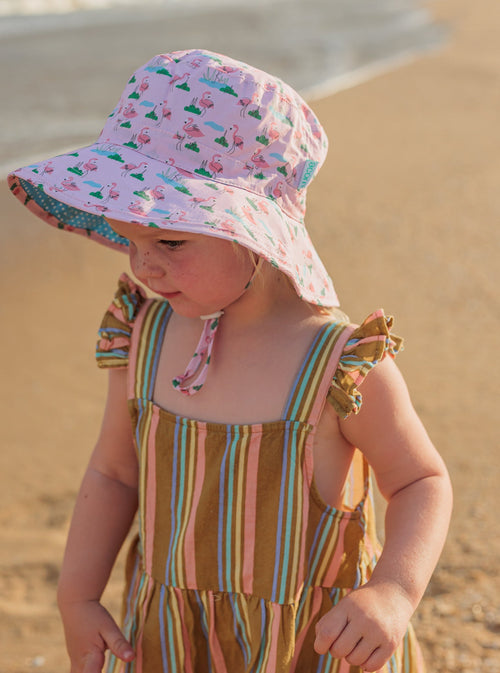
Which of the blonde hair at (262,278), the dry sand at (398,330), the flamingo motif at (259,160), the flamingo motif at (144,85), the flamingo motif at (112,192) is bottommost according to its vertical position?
the dry sand at (398,330)

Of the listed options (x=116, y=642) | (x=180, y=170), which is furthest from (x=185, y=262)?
(x=116, y=642)

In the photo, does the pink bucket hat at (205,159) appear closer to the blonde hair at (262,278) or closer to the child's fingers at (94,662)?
the blonde hair at (262,278)

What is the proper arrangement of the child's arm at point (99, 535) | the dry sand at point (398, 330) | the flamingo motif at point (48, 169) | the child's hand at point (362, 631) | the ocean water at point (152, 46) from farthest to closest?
the ocean water at point (152, 46) → the dry sand at point (398, 330) → the child's arm at point (99, 535) → the flamingo motif at point (48, 169) → the child's hand at point (362, 631)

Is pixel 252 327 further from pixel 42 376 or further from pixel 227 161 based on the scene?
pixel 42 376

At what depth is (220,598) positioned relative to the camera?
1844 millimetres

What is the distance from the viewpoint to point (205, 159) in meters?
1.72

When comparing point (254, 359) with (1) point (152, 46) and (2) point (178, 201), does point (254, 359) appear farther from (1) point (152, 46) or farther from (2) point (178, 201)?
(1) point (152, 46)

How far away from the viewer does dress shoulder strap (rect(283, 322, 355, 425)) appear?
5.75ft

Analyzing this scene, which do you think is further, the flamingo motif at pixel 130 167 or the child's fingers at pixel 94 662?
the child's fingers at pixel 94 662

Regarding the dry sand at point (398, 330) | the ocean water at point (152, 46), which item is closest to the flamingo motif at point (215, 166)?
the dry sand at point (398, 330)

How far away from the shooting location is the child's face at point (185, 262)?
5.61 feet

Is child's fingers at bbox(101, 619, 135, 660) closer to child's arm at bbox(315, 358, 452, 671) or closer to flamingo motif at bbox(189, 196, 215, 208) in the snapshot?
child's arm at bbox(315, 358, 452, 671)

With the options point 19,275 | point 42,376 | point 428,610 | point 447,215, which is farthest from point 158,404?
point 447,215

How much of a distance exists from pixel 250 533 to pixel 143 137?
83cm
